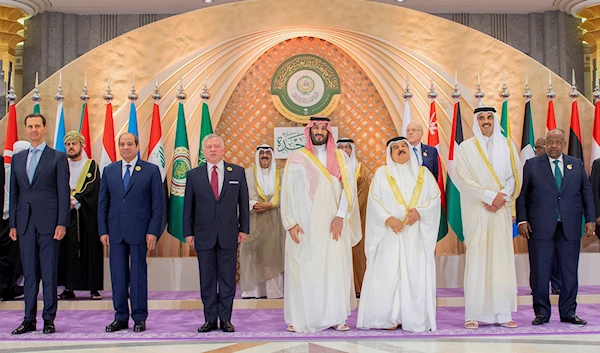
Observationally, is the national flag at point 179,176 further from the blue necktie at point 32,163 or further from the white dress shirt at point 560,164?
the white dress shirt at point 560,164

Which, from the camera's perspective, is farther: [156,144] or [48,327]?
[156,144]

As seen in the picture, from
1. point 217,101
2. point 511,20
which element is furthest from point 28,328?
point 511,20

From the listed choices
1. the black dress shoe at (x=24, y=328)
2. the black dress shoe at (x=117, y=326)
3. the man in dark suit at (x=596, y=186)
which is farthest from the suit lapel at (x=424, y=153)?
the black dress shoe at (x=24, y=328)

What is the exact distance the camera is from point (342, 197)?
4.12 meters

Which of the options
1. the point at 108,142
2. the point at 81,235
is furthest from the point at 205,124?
the point at 81,235

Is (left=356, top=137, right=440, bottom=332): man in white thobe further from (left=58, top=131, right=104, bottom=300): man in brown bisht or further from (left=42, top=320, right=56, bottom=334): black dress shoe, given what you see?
(left=58, top=131, right=104, bottom=300): man in brown bisht

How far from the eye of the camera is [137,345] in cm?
355

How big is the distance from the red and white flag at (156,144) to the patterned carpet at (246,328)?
4.97 ft

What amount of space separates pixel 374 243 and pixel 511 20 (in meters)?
4.97

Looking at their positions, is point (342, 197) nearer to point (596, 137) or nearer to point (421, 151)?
point (421, 151)

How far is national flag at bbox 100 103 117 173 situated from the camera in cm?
588

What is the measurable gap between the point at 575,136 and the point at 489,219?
237cm

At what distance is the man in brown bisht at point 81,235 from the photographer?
5.17m

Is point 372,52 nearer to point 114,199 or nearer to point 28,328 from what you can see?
point 114,199
